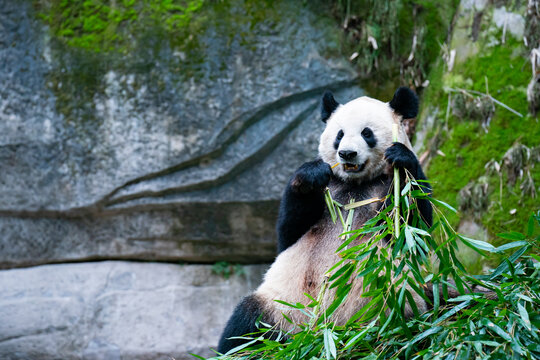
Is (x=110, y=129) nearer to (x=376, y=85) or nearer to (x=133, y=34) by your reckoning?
(x=133, y=34)

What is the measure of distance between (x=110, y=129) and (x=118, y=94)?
1.31ft

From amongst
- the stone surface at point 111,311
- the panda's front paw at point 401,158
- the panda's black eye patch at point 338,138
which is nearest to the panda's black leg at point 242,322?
the panda's black eye patch at point 338,138

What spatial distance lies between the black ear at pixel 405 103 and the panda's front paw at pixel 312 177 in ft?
2.41

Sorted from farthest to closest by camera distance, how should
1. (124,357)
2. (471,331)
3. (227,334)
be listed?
(124,357) < (227,334) < (471,331)

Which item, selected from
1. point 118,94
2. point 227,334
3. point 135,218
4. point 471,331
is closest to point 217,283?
point 135,218

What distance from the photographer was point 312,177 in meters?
3.63

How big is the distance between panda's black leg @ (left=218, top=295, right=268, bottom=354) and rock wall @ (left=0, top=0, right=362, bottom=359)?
8.39 ft

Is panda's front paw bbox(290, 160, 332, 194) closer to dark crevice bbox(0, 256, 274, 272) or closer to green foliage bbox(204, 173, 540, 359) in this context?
green foliage bbox(204, 173, 540, 359)

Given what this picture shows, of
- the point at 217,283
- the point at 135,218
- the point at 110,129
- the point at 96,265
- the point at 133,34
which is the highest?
the point at 133,34

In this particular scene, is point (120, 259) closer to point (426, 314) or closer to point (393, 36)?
point (393, 36)

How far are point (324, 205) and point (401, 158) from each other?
70 centimetres

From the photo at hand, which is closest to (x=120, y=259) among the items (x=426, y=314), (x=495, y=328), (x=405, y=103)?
(x=405, y=103)

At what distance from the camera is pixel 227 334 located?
3869 mm

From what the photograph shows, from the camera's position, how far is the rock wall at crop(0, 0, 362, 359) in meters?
6.28
